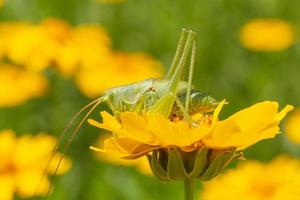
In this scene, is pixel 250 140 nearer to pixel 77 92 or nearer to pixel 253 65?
pixel 77 92

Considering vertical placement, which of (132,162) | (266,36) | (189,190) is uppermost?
(189,190)

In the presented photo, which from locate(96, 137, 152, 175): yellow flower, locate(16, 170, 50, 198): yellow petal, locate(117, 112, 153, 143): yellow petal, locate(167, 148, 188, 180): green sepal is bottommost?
locate(96, 137, 152, 175): yellow flower

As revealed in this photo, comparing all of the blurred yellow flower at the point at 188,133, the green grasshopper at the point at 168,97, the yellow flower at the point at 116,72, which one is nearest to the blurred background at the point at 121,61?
the yellow flower at the point at 116,72

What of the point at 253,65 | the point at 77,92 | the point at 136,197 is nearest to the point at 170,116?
the point at 136,197

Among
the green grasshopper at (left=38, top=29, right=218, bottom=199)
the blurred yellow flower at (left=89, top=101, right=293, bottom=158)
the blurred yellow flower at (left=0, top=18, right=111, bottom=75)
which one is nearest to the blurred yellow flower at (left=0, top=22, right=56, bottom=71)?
the blurred yellow flower at (left=0, top=18, right=111, bottom=75)

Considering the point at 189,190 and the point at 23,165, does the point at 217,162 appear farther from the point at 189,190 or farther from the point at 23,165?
the point at 23,165

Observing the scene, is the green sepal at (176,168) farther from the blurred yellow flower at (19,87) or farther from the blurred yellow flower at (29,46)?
the blurred yellow flower at (19,87)

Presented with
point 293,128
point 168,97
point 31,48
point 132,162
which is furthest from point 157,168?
point 31,48

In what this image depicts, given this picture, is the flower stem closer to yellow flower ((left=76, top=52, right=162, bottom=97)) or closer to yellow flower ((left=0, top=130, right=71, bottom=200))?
yellow flower ((left=0, top=130, right=71, bottom=200))
